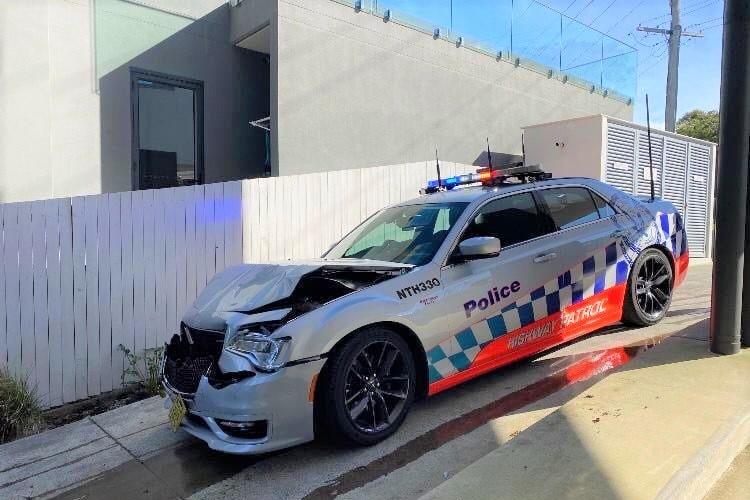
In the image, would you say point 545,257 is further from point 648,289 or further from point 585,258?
point 648,289

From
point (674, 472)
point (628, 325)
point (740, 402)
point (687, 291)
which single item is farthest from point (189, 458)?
point (687, 291)

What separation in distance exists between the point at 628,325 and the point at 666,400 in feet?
7.25

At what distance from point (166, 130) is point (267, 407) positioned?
770 centimetres

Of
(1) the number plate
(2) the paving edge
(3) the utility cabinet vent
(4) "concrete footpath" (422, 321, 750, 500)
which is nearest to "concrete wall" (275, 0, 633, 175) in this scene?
(3) the utility cabinet vent

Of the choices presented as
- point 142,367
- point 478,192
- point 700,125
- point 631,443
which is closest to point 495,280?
point 478,192

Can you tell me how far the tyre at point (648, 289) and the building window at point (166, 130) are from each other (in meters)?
7.35

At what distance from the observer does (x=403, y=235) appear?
14.9ft

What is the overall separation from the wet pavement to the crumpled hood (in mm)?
901

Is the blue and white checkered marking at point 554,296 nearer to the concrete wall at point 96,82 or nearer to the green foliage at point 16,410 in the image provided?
the green foliage at point 16,410

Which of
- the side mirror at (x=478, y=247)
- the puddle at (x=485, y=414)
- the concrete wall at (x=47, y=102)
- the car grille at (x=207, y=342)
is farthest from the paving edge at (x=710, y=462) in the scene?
the concrete wall at (x=47, y=102)

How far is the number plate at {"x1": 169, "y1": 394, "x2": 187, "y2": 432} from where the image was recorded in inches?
135

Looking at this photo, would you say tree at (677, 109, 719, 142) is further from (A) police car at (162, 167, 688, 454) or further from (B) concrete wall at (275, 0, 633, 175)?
(A) police car at (162, 167, 688, 454)

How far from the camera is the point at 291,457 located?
355 cm

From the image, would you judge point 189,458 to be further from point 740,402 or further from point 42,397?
point 740,402
